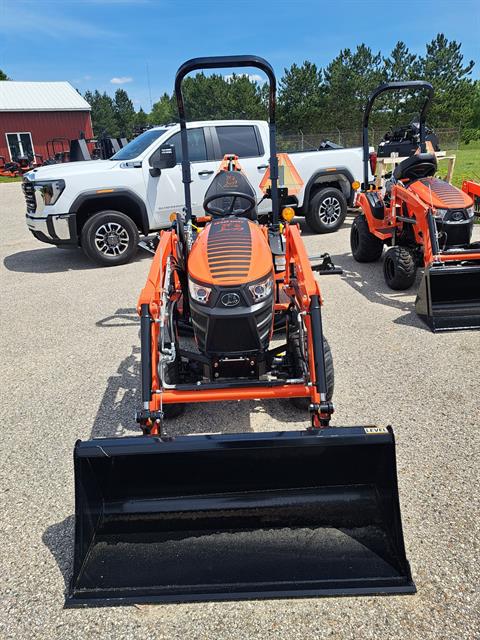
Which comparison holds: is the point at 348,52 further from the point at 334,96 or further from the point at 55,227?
the point at 55,227

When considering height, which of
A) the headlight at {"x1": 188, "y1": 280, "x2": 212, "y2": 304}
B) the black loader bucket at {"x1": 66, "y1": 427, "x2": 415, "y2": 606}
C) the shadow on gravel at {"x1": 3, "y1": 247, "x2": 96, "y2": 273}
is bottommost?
the shadow on gravel at {"x1": 3, "y1": 247, "x2": 96, "y2": 273}

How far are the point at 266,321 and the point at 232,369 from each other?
0.39 m

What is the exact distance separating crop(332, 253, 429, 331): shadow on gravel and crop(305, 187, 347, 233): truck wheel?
1.86 m

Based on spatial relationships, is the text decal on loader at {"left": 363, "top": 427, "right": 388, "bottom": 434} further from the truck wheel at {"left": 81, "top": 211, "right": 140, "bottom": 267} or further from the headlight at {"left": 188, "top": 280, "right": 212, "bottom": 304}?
the truck wheel at {"left": 81, "top": 211, "right": 140, "bottom": 267}

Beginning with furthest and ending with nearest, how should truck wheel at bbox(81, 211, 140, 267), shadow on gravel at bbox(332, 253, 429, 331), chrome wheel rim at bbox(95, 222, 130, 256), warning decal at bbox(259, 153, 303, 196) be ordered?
warning decal at bbox(259, 153, 303, 196)
chrome wheel rim at bbox(95, 222, 130, 256)
truck wheel at bbox(81, 211, 140, 267)
shadow on gravel at bbox(332, 253, 429, 331)

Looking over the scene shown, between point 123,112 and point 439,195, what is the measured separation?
111306 millimetres

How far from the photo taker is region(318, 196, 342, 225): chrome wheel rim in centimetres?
1022

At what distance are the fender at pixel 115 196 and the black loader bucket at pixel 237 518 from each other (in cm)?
630

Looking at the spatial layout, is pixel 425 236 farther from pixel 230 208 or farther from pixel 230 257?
pixel 230 257

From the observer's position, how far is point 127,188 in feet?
27.2

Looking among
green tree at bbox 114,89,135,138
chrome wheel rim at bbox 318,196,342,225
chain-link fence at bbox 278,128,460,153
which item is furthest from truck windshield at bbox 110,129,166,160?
green tree at bbox 114,89,135,138

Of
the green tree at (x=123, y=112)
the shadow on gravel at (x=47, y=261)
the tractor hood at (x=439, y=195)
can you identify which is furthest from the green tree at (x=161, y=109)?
the tractor hood at (x=439, y=195)

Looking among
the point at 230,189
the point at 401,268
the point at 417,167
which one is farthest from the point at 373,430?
the point at 417,167

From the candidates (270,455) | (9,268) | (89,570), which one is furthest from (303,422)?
(9,268)
